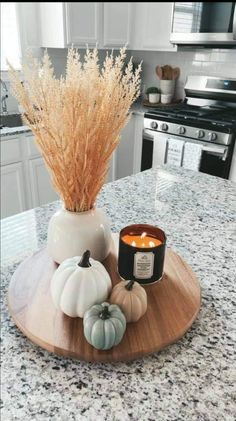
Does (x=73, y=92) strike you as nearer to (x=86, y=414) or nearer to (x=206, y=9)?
(x=86, y=414)

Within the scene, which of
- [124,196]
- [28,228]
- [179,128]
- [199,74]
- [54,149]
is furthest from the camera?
[199,74]

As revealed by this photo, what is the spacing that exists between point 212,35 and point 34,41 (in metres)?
1.50

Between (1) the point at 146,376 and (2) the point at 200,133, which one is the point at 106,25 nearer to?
(2) the point at 200,133


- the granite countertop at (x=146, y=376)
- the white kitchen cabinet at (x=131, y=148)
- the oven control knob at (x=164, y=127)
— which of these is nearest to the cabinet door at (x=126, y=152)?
the white kitchen cabinet at (x=131, y=148)

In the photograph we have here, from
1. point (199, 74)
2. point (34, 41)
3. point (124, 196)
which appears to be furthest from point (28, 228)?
point (199, 74)

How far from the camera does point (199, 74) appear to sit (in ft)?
10.2

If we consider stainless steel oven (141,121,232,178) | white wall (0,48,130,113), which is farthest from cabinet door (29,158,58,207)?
stainless steel oven (141,121,232,178)

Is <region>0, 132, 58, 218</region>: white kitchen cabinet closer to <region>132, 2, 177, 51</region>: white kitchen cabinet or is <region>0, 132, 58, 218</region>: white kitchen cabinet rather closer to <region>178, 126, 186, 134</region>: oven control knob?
<region>178, 126, 186, 134</region>: oven control knob

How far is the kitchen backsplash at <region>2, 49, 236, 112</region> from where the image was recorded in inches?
114

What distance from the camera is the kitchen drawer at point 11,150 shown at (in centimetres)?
228

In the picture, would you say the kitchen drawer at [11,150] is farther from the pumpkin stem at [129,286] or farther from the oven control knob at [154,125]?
the pumpkin stem at [129,286]

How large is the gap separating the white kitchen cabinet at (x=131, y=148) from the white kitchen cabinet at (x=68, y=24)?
0.79 meters

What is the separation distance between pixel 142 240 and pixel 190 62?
289 centimetres

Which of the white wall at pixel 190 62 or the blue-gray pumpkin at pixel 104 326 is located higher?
the white wall at pixel 190 62
